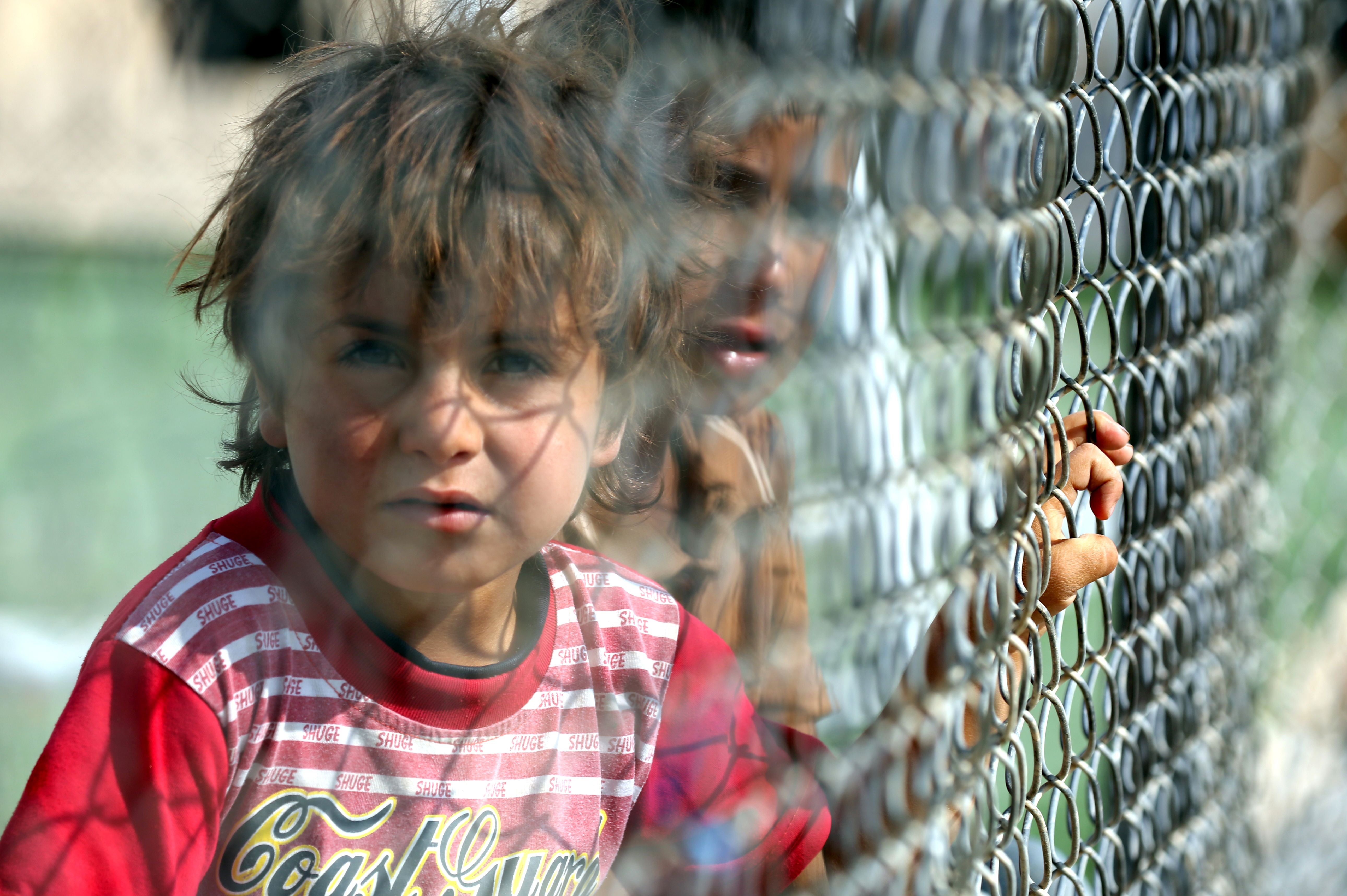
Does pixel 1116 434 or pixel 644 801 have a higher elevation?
pixel 1116 434

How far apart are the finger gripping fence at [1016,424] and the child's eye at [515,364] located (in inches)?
9.9

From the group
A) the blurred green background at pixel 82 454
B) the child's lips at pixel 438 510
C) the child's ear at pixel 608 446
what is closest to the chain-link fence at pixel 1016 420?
the child's ear at pixel 608 446

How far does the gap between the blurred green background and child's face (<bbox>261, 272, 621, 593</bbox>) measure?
1.23 ft

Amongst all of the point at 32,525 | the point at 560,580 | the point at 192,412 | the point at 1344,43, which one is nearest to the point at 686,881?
the point at 560,580

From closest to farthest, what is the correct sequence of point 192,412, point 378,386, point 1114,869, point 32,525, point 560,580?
point 378,386, point 560,580, point 1114,869, point 32,525, point 192,412

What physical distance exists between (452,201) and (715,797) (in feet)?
2.23

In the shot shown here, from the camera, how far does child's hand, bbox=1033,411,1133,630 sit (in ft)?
3.70

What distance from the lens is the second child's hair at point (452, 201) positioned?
84 centimetres

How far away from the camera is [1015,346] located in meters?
1.01

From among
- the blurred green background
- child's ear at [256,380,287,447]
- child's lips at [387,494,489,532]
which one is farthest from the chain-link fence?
the blurred green background

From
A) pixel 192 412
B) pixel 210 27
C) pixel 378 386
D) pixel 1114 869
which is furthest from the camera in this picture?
pixel 192 412

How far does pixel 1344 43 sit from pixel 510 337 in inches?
244

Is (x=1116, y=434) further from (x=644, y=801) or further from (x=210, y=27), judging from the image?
(x=210, y=27)

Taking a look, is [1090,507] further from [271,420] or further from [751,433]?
[271,420]
